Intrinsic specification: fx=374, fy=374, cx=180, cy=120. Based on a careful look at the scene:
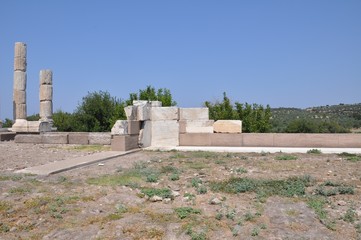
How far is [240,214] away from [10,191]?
3872mm

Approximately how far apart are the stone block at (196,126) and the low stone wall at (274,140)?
0.33 meters

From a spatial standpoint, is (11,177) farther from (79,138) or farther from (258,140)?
(258,140)

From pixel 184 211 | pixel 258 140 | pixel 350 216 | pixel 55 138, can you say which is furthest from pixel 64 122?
pixel 350 216

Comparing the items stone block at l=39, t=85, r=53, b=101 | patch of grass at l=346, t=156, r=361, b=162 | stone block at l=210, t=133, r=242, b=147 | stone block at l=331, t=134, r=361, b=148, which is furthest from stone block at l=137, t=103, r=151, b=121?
stone block at l=39, t=85, r=53, b=101

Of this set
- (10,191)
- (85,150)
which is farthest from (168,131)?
(10,191)

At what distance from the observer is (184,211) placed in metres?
5.43

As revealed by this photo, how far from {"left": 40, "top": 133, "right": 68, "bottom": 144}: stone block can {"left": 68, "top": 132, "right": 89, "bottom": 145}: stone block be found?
216 millimetres

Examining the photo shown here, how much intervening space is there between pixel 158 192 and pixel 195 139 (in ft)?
24.2

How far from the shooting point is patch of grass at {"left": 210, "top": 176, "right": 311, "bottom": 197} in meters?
6.37

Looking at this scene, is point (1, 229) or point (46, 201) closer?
point (1, 229)

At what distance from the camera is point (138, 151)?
1242 cm

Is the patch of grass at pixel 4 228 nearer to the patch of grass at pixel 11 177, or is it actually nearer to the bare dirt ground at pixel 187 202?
the bare dirt ground at pixel 187 202

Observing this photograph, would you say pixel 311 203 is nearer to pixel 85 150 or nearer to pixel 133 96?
pixel 85 150

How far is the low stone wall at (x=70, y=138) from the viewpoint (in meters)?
14.7
